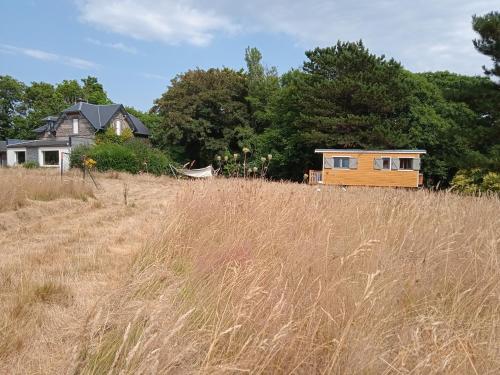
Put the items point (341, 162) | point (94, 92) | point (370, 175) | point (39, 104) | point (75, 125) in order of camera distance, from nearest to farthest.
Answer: point (370, 175) < point (341, 162) < point (75, 125) < point (39, 104) < point (94, 92)

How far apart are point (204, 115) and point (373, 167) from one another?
14906mm

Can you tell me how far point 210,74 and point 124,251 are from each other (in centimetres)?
3029

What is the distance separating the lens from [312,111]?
25.4 metres

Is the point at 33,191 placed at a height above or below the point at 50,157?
below

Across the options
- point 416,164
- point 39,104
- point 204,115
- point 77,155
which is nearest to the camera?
point 416,164

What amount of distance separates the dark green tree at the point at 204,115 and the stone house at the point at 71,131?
3917 millimetres

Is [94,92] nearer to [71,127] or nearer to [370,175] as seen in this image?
[71,127]

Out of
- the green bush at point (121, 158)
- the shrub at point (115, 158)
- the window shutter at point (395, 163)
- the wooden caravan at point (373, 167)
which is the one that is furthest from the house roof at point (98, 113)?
the window shutter at point (395, 163)

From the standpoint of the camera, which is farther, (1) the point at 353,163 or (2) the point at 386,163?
(1) the point at 353,163

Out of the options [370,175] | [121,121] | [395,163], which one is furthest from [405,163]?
[121,121]

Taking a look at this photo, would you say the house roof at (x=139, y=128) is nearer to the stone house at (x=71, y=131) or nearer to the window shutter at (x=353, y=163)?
the stone house at (x=71, y=131)

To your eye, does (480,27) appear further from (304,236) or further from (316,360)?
(316,360)

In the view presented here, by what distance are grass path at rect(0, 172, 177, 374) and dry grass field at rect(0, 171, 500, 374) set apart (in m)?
0.01

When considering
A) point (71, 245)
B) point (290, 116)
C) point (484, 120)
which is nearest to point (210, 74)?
point (290, 116)
